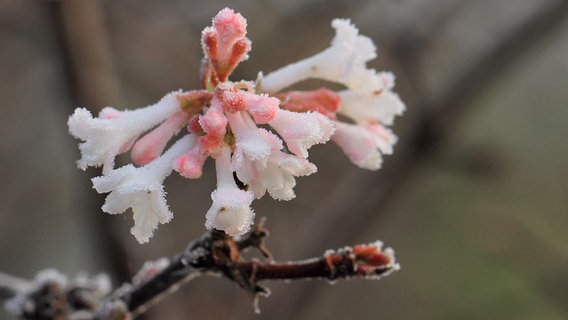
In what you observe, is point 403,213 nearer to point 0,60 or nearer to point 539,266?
point 539,266

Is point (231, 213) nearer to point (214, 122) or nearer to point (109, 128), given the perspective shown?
point (214, 122)

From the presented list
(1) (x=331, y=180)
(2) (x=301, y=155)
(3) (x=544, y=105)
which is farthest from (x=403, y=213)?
(2) (x=301, y=155)

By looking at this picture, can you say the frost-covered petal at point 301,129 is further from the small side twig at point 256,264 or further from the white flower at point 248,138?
the small side twig at point 256,264

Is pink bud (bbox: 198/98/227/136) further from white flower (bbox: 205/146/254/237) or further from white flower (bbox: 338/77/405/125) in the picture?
white flower (bbox: 338/77/405/125)

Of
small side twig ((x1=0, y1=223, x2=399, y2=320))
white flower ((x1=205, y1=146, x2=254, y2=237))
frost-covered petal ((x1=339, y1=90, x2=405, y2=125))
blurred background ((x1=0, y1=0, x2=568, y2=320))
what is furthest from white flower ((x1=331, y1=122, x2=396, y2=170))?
blurred background ((x1=0, y1=0, x2=568, y2=320))

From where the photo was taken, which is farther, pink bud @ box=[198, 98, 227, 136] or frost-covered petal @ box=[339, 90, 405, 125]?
frost-covered petal @ box=[339, 90, 405, 125]

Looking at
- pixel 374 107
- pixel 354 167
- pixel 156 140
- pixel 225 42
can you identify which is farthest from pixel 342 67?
pixel 354 167
